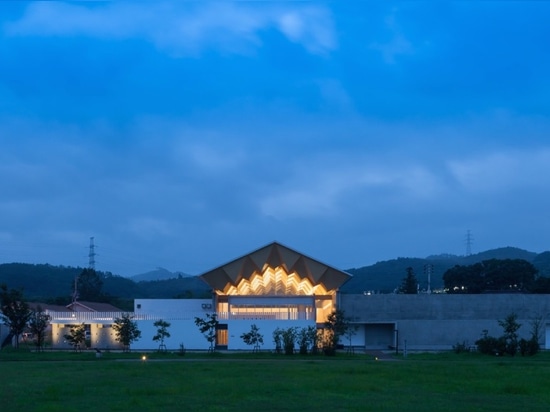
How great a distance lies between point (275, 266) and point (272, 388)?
3768 centimetres

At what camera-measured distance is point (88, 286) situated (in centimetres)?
11006

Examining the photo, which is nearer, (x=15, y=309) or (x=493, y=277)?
(x=15, y=309)

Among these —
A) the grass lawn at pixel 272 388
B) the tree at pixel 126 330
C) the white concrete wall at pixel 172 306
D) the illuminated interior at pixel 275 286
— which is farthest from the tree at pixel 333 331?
the grass lawn at pixel 272 388

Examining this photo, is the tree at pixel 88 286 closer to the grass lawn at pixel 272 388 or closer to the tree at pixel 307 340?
the tree at pixel 307 340

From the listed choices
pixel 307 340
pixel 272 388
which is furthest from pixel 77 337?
pixel 272 388

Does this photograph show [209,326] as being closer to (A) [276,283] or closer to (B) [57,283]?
(A) [276,283]

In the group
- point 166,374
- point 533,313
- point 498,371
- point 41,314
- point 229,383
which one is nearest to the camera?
point 229,383

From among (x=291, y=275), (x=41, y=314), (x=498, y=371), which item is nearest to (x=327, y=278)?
(x=291, y=275)

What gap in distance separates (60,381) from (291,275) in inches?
1424

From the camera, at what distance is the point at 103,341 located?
56.5 m

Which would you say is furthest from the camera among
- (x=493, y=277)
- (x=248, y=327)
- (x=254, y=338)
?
(x=493, y=277)

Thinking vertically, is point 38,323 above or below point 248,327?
above

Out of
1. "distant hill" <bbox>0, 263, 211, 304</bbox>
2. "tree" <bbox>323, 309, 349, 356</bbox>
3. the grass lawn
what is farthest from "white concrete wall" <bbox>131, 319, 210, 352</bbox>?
"distant hill" <bbox>0, 263, 211, 304</bbox>

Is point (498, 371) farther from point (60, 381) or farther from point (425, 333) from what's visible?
point (425, 333)
